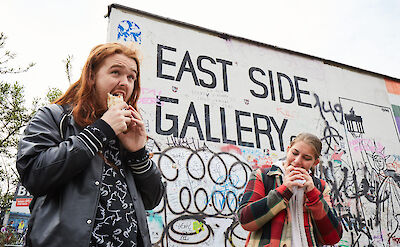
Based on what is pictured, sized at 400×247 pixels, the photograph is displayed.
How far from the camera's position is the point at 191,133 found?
4293 millimetres

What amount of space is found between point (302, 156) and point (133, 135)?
1.29m

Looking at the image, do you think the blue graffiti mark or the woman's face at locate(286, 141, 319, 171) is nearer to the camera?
the woman's face at locate(286, 141, 319, 171)

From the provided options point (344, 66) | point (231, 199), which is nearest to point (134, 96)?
point (231, 199)

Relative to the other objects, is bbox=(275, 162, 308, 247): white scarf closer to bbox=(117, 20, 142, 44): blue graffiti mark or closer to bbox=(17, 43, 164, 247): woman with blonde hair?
bbox=(17, 43, 164, 247): woman with blonde hair

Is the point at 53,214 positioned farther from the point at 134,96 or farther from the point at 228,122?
the point at 228,122

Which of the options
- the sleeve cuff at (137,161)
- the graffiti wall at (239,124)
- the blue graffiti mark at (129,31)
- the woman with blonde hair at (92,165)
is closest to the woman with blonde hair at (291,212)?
the woman with blonde hair at (92,165)

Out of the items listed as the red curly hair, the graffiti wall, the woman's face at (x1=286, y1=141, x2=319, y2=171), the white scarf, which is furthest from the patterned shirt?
the graffiti wall

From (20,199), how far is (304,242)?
1234 centimetres

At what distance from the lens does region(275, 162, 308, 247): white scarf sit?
1.92 m

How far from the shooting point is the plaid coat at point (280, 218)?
1983mm

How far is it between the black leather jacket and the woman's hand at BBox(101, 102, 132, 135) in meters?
0.17

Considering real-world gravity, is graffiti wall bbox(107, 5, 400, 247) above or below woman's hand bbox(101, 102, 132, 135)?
above

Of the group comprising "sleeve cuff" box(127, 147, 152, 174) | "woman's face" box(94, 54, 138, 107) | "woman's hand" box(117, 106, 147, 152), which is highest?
"woman's face" box(94, 54, 138, 107)

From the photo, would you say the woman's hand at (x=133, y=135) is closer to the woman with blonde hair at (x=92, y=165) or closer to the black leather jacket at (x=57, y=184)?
the woman with blonde hair at (x=92, y=165)
